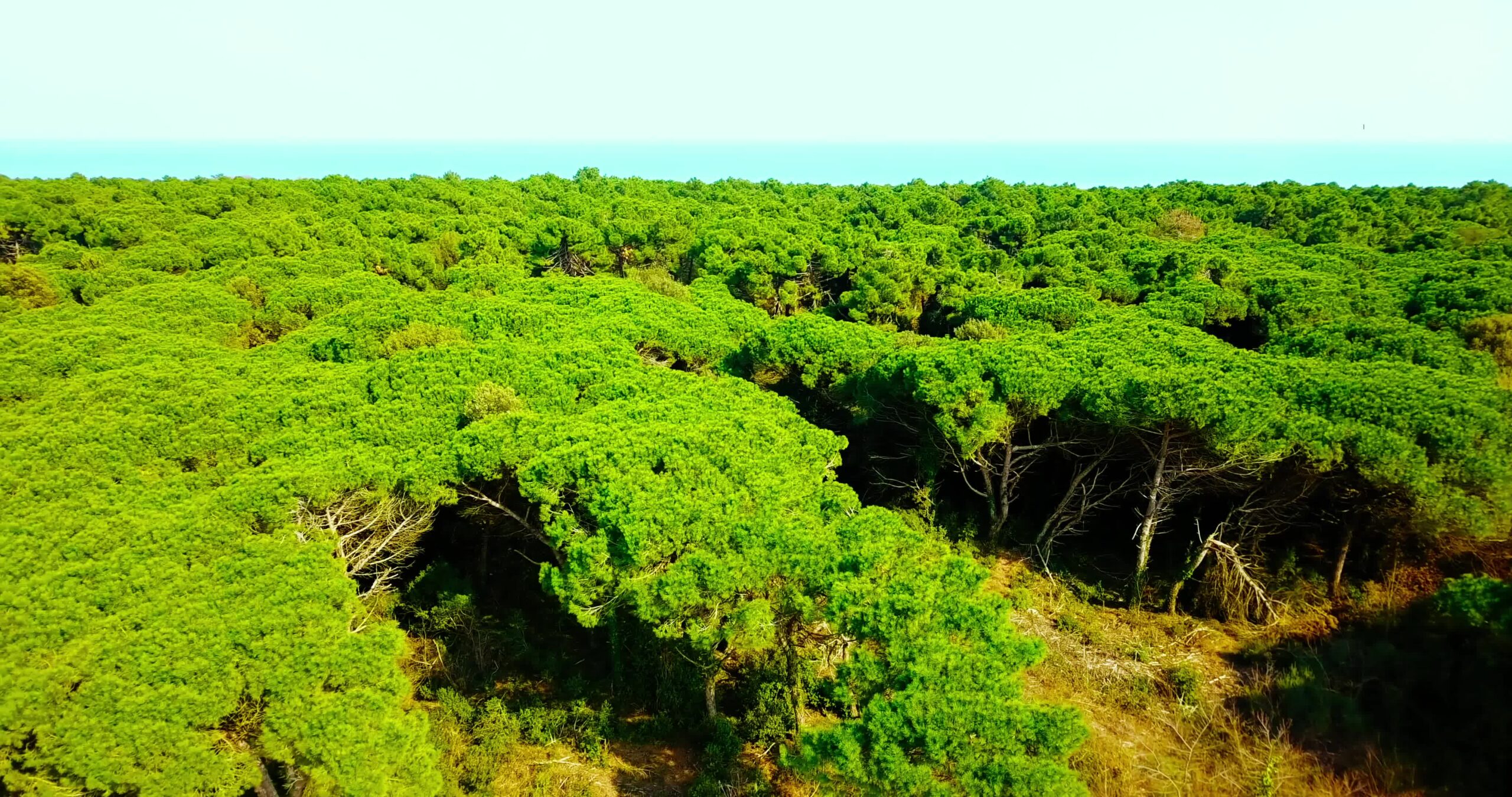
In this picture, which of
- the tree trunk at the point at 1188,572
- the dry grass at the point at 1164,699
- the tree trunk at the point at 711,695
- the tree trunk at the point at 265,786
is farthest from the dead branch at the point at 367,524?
the tree trunk at the point at 1188,572

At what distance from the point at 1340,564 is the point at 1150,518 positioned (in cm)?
321

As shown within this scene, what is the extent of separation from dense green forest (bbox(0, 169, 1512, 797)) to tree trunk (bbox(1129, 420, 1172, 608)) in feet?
0.53

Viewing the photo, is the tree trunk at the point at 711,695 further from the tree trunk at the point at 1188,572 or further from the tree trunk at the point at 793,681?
the tree trunk at the point at 1188,572

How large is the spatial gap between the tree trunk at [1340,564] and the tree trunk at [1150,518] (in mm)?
2763

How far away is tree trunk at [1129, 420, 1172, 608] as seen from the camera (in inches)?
489

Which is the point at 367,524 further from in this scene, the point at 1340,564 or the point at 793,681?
the point at 1340,564

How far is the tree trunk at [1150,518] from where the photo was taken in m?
12.4

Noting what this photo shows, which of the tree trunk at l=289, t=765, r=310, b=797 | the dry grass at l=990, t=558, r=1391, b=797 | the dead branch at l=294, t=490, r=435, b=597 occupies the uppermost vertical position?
the dead branch at l=294, t=490, r=435, b=597

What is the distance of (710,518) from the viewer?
9.91m

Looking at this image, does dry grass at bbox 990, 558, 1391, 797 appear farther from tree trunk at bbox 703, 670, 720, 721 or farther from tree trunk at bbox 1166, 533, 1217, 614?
tree trunk at bbox 703, 670, 720, 721

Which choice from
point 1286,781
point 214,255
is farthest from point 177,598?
point 214,255

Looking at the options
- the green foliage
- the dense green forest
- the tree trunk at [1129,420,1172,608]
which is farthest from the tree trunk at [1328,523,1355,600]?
the green foliage

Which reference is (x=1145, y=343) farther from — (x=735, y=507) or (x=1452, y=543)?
(x=735, y=507)

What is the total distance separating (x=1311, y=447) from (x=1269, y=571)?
3406 millimetres
